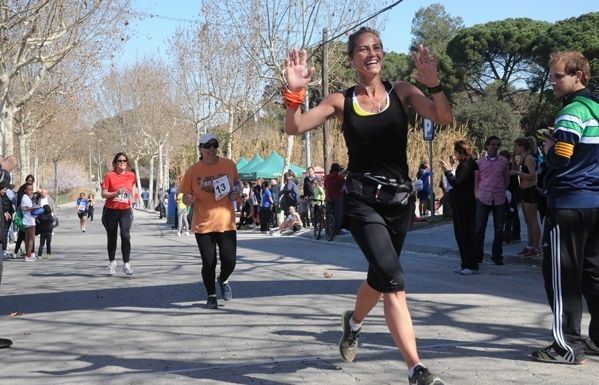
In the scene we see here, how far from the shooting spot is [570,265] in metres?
5.10

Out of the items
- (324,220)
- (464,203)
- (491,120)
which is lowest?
(324,220)

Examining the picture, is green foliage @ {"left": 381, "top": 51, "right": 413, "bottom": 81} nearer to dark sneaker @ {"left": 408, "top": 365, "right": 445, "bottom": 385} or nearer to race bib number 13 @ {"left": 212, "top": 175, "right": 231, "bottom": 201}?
race bib number 13 @ {"left": 212, "top": 175, "right": 231, "bottom": 201}

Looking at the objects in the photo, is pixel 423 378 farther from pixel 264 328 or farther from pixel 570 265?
pixel 264 328

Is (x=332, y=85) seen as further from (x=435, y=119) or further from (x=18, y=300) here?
(x=435, y=119)

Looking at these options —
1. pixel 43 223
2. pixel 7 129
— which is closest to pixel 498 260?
pixel 43 223

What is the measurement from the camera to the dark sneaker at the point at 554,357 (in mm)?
5023

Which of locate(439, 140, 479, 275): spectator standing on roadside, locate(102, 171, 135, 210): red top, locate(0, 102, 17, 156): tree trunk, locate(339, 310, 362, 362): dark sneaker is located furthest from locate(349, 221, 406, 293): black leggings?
locate(0, 102, 17, 156): tree trunk

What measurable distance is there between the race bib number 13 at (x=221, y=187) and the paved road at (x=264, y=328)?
3.80 feet

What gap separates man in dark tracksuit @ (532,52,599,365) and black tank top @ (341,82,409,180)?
115cm

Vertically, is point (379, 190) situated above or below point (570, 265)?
above

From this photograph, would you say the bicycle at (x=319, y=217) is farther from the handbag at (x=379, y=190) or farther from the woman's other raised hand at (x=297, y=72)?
the woman's other raised hand at (x=297, y=72)

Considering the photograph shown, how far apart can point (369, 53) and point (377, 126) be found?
44 centimetres

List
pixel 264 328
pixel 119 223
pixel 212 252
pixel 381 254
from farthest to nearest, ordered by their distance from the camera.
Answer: pixel 119 223, pixel 212 252, pixel 264 328, pixel 381 254

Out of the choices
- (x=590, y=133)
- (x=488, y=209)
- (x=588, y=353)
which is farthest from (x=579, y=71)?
(x=488, y=209)
